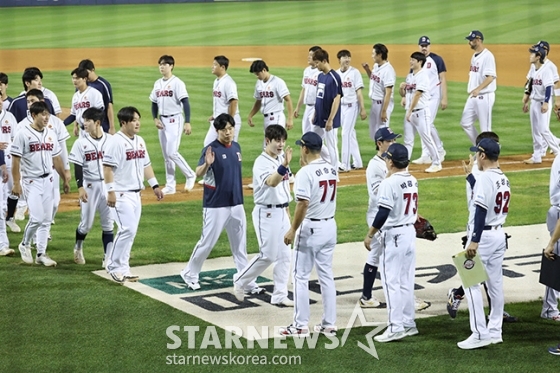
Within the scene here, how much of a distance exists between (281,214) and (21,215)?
15.7 feet

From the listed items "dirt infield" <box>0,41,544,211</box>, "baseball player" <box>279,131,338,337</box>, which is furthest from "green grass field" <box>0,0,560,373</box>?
"dirt infield" <box>0,41,544,211</box>

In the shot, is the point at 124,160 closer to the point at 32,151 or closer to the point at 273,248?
the point at 32,151

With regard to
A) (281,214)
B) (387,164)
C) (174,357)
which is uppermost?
(387,164)

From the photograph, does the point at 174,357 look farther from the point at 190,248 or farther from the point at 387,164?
the point at 190,248

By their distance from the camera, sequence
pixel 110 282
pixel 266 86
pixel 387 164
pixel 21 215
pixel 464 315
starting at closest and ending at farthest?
pixel 387 164 → pixel 464 315 → pixel 110 282 → pixel 21 215 → pixel 266 86

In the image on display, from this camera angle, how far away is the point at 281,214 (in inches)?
309

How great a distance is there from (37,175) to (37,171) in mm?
41

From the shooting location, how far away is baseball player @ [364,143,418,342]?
22.8ft

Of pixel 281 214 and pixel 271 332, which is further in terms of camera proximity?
pixel 281 214

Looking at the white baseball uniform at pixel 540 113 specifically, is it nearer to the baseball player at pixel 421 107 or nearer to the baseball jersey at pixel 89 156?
the baseball player at pixel 421 107

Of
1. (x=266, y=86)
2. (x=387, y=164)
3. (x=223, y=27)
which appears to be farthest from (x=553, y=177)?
(x=223, y=27)

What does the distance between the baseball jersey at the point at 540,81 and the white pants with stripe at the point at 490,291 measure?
297 inches

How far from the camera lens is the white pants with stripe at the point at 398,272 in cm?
700

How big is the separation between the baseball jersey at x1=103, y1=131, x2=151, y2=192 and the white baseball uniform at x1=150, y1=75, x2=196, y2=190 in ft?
12.8
